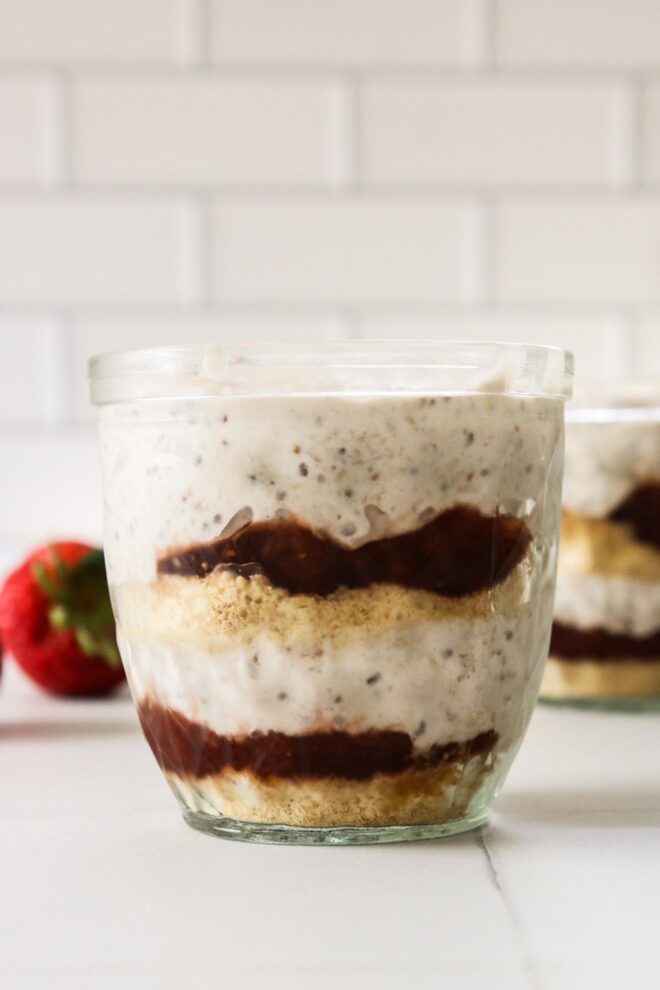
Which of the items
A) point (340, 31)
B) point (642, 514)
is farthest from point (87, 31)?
point (642, 514)

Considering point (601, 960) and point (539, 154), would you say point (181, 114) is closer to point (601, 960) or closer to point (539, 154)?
point (539, 154)

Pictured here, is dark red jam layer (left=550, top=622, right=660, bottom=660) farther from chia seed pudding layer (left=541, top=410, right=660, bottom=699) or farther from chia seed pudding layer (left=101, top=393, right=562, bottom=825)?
chia seed pudding layer (left=101, top=393, right=562, bottom=825)

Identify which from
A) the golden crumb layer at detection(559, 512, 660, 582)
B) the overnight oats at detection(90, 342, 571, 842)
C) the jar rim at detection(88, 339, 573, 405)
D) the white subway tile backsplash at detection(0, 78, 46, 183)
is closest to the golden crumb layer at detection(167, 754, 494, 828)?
the overnight oats at detection(90, 342, 571, 842)

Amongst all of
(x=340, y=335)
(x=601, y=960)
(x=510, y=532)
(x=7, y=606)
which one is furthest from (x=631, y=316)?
(x=601, y=960)

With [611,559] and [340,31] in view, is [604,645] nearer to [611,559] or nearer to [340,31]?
[611,559]

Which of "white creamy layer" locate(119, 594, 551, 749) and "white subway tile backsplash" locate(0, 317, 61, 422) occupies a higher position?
"white subway tile backsplash" locate(0, 317, 61, 422)
